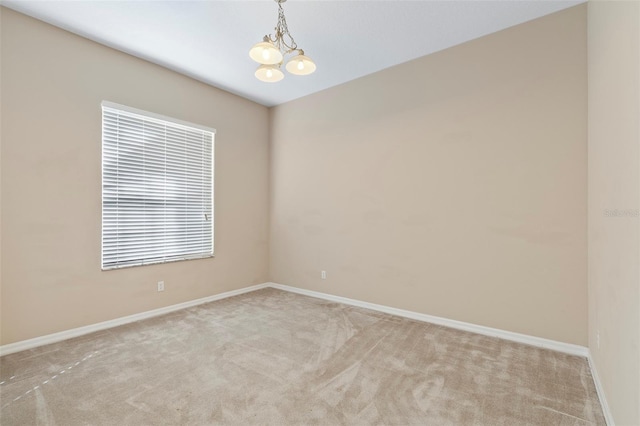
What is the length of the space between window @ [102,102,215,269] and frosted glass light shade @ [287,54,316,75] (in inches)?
85.9

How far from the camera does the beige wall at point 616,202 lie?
4.63ft

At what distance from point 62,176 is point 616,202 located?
4.49 metres

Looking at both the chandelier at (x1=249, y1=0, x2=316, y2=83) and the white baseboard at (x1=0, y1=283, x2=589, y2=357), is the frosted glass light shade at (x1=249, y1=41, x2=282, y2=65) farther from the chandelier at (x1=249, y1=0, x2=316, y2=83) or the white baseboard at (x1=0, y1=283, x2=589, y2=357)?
the white baseboard at (x1=0, y1=283, x2=589, y2=357)

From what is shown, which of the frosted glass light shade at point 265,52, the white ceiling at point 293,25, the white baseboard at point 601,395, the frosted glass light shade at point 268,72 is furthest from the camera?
the white ceiling at point 293,25

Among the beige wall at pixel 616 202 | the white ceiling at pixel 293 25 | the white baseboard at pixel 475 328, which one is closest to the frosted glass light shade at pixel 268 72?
the white ceiling at pixel 293 25

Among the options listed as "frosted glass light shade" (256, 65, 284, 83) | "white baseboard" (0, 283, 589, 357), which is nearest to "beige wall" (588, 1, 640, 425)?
"white baseboard" (0, 283, 589, 357)

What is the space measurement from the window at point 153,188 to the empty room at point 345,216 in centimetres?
3

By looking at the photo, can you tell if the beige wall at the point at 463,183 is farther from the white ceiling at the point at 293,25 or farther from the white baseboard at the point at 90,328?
the white baseboard at the point at 90,328

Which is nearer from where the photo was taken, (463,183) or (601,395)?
(601,395)

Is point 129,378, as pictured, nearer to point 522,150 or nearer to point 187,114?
point 187,114

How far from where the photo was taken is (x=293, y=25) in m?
2.88

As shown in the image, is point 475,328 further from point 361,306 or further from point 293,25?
point 293,25

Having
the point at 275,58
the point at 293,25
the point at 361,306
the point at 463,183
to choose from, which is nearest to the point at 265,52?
the point at 275,58

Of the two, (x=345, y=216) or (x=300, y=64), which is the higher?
(x=300, y=64)
